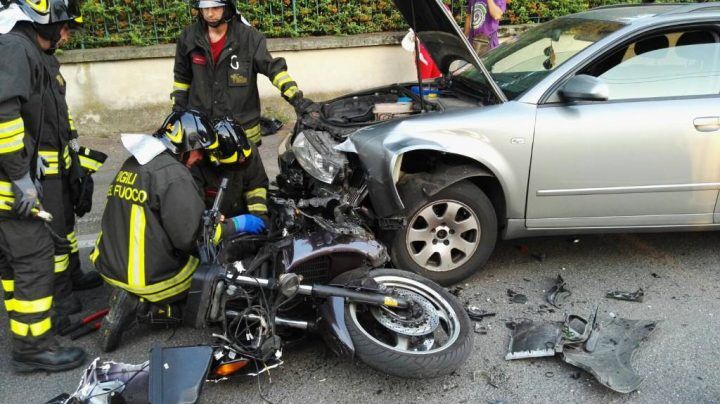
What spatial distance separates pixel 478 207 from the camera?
3.62 meters

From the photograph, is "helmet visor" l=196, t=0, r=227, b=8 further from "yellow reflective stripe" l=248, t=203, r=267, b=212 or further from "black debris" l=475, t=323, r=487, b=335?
"black debris" l=475, t=323, r=487, b=335

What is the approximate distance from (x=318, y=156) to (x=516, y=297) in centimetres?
151

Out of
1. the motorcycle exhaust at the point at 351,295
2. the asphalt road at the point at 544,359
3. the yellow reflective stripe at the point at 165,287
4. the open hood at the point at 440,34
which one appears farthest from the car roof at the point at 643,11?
the yellow reflective stripe at the point at 165,287

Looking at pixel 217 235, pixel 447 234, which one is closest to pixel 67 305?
pixel 217 235

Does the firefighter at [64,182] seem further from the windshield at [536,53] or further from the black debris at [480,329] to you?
the windshield at [536,53]

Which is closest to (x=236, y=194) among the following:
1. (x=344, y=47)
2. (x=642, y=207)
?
(x=642, y=207)

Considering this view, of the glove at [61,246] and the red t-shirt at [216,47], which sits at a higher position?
the red t-shirt at [216,47]

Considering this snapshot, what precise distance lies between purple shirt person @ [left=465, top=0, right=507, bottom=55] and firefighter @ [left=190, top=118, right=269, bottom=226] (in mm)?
3425

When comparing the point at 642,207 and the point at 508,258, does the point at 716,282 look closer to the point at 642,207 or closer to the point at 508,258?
the point at 642,207

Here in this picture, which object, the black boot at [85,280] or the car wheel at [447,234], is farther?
the black boot at [85,280]

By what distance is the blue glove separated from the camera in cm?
322

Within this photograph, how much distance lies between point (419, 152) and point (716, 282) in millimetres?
2107

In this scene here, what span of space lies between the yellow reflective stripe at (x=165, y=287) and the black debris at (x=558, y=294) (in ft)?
7.01

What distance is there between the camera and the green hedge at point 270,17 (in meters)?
6.89
